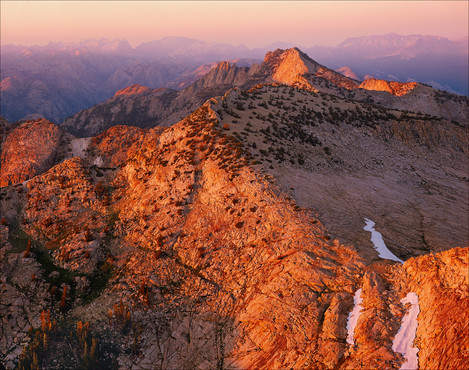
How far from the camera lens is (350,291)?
2105 cm

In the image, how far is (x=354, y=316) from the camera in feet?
63.1

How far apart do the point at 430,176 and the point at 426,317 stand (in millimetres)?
40818

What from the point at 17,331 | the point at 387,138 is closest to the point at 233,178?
the point at 17,331

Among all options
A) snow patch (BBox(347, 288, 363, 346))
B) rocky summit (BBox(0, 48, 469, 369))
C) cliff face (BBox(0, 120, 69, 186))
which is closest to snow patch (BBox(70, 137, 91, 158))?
cliff face (BBox(0, 120, 69, 186))

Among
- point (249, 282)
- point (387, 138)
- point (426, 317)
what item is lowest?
point (249, 282)

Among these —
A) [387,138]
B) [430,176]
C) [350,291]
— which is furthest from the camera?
[387,138]

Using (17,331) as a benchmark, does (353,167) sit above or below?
above

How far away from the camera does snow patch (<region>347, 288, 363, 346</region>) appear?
713 inches

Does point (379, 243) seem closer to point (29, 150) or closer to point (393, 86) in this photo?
point (29, 150)

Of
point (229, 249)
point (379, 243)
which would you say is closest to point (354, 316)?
point (379, 243)

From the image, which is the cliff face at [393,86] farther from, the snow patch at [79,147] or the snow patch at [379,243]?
the snow patch at [79,147]

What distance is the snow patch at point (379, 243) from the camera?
80.3ft

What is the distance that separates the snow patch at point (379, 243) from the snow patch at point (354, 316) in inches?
225

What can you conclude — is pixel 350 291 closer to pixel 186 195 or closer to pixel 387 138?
pixel 186 195
